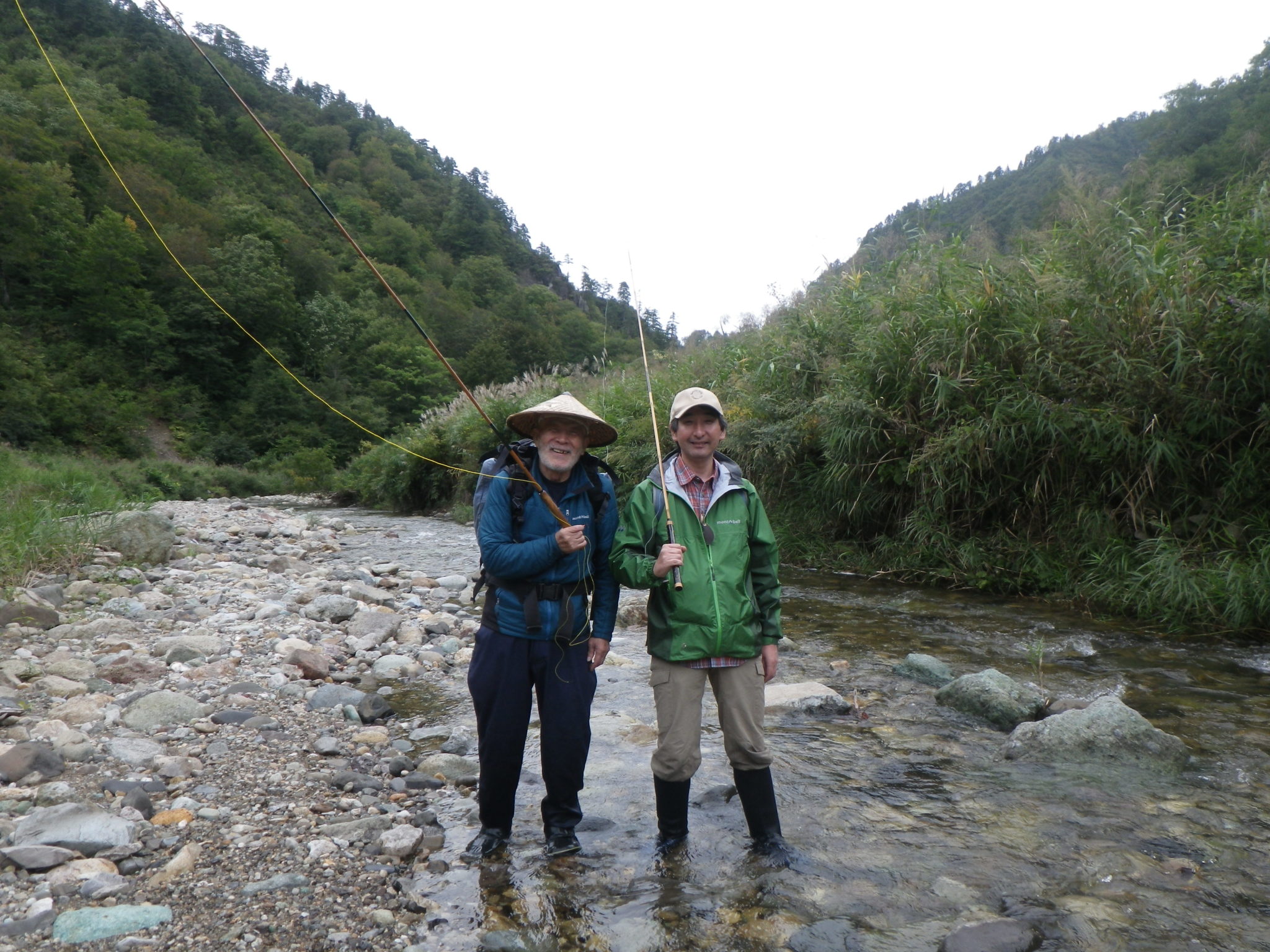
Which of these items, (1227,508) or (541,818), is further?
(1227,508)

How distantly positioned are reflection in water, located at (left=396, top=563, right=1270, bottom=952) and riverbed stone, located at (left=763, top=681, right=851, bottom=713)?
0.11m

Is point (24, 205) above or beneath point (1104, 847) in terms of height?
above

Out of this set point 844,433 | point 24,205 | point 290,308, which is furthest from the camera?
point 290,308

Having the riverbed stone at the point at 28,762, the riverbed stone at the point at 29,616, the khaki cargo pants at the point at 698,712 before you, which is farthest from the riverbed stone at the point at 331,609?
the khaki cargo pants at the point at 698,712

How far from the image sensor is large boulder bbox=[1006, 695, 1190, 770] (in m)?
3.62

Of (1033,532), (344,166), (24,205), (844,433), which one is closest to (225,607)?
(844,433)

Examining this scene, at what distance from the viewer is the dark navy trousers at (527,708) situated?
2.80 m

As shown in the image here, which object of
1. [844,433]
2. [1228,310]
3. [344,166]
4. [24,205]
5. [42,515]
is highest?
[344,166]

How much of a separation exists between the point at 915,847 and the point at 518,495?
2.00 m

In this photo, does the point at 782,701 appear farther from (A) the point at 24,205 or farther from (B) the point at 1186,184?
(A) the point at 24,205

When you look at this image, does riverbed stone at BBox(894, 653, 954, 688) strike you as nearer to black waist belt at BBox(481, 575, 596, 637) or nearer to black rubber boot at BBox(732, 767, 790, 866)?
black rubber boot at BBox(732, 767, 790, 866)

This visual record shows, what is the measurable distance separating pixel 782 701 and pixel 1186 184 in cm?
745

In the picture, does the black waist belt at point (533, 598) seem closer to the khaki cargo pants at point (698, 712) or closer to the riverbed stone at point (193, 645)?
the khaki cargo pants at point (698, 712)

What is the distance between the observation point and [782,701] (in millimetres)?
4570
